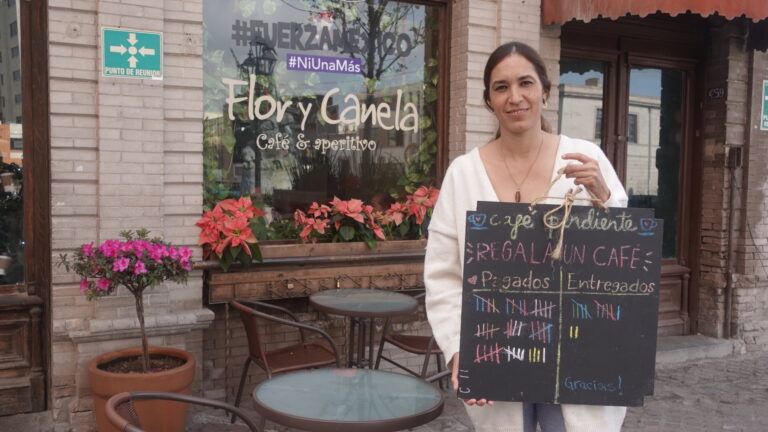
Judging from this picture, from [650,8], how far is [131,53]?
12.8ft

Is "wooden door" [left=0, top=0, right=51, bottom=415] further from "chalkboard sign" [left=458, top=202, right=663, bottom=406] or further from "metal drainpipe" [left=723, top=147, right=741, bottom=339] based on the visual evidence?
"metal drainpipe" [left=723, top=147, right=741, bottom=339]

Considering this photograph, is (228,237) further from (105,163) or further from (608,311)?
(608,311)

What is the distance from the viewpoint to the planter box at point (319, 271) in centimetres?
502

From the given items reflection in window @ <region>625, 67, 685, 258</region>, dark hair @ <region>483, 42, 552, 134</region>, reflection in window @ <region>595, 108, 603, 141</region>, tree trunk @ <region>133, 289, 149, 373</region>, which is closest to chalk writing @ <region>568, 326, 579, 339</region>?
dark hair @ <region>483, 42, 552, 134</region>

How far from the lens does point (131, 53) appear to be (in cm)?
466

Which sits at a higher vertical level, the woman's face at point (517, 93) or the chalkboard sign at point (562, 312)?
the woman's face at point (517, 93)

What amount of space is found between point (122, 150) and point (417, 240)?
2406 millimetres

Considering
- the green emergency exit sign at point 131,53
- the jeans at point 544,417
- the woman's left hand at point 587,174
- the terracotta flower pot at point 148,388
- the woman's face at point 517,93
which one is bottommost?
the terracotta flower pot at point 148,388

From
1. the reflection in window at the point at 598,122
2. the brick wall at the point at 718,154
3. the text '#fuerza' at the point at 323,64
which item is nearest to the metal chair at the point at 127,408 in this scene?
the text '#fuerza' at the point at 323,64

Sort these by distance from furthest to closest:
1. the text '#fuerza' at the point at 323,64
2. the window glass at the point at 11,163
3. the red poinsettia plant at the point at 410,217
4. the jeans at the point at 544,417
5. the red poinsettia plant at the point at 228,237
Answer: the red poinsettia plant at the point at 410,217 → the text '#fuerza' at the point at 323,64 → the red poinsettia plant at the point at 228,237 → the window glass at the point at 11,163 → the jeans at the point at 544,417

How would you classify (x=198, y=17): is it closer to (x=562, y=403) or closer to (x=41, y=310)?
(x=41, y=310)

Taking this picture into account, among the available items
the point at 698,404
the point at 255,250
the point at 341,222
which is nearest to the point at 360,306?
the point at 255,250

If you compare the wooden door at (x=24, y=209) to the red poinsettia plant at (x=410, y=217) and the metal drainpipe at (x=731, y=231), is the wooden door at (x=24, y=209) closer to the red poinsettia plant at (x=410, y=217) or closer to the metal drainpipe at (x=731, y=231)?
the red poinsettia plant at (x=410, y=217)

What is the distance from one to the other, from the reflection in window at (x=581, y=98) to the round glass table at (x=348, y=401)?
180 inches
